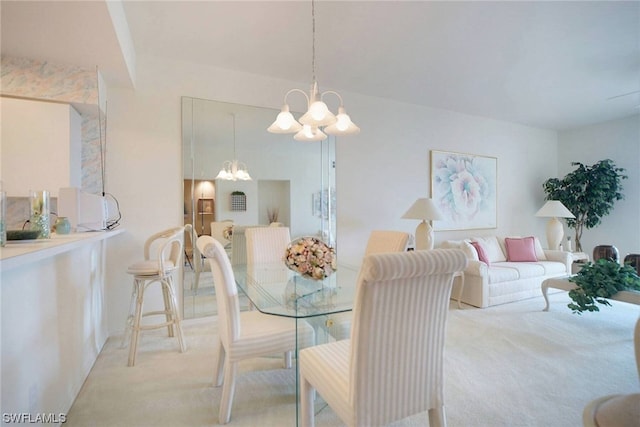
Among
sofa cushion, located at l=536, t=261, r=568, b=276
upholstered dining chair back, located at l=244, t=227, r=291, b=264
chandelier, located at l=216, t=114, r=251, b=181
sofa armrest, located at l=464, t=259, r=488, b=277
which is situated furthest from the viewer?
sofa cushion, located at l=536, t=261, r=568, b=276

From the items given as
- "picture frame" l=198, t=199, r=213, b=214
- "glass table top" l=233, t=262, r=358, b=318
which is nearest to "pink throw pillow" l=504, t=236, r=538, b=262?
"glass table top" l=233, t=262, r=358, b=318

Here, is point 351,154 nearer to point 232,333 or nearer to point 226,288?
point 226,288

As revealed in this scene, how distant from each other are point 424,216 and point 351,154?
1.26m

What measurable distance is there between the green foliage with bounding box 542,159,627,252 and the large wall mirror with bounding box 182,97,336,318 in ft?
14.8

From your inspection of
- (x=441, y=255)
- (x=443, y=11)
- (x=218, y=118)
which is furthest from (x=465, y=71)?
(x=441, y=255)

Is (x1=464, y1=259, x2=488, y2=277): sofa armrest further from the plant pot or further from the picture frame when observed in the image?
the picture frame

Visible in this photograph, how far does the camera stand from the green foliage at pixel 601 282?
2.72 metres

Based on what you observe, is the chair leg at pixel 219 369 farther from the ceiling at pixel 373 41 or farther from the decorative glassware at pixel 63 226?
the ceiling at pixel 373 41

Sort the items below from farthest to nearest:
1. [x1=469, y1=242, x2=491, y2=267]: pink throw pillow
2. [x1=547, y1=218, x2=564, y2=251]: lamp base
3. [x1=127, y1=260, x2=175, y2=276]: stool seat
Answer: [x1=547, y1=218, x2=564, y2=251]: lamp base → [x1=469, y1=242, x2=491, y2=267]: pink throw pillow → [x1=127, y1=260, x2=175, y2=276]: stool seat

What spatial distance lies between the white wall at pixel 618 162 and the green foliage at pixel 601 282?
3.05 meters

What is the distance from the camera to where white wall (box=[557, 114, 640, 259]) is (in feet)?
16.0

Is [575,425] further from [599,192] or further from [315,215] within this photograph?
[599,192]

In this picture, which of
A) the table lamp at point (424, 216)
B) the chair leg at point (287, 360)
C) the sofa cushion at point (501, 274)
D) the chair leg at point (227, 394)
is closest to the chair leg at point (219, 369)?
the chair leg at point (227, 394)

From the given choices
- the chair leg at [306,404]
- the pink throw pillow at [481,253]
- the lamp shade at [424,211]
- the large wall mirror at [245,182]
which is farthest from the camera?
the pink throw pillow at [481,253]
